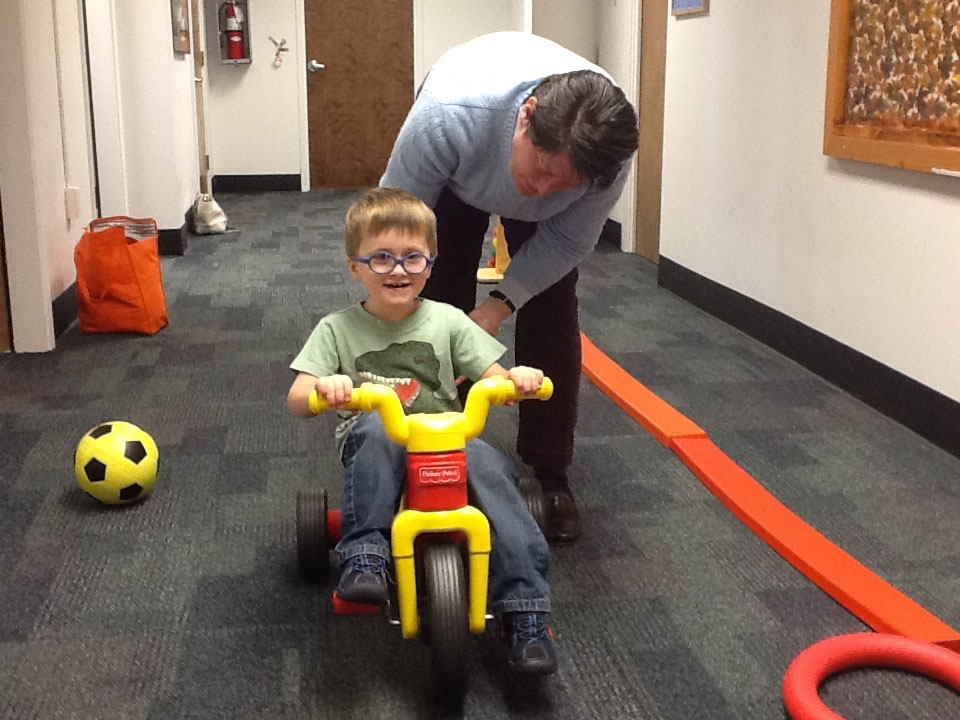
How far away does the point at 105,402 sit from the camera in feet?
9.59

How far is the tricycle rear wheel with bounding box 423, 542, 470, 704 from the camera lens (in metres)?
1.45

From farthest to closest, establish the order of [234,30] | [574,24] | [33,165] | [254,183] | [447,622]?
[254,183] < [234,30] < [574,24] < [33,165] < [447,622]

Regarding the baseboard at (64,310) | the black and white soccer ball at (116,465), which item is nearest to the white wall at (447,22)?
the baseboard at (64,310)

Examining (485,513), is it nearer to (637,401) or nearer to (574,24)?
(637,401)

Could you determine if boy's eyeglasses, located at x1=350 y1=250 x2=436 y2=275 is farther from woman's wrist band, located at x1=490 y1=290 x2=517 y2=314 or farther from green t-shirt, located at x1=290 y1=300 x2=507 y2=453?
woman's wrist band, located at x1=490 y1=290 x2=517 y2=314

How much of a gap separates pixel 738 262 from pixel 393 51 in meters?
5.08

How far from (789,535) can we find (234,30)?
685 centimetres

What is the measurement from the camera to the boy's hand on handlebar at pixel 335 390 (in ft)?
4.82

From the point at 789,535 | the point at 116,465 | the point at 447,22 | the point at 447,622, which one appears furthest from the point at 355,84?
the point at 447,622

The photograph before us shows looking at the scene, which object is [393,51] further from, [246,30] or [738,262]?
[738,262]

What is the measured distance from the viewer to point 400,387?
1.73 meters

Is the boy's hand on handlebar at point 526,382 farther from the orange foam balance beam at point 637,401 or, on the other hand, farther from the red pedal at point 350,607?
the orange foam balance beam at point 637,401

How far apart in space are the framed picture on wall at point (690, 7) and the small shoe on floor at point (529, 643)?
317 cm

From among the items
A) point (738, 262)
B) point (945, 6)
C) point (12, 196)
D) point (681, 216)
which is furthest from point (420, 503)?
point (681, 216)
